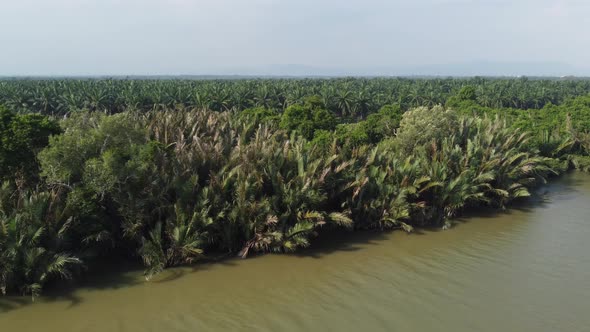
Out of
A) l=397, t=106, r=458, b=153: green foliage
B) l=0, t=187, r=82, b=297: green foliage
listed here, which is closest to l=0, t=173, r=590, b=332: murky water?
l=0, t=187, r=82, b=297: green foliage

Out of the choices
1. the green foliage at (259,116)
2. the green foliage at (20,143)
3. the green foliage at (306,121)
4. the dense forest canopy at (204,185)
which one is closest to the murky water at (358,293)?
the dense forest canopy at (204,185)

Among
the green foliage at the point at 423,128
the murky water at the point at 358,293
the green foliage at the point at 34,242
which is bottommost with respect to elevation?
the murky water at the point at 358,293

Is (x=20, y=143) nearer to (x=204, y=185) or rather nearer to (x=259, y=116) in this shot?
(x=204, y=185)

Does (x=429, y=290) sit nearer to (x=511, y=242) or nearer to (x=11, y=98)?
(x=511, y=242)

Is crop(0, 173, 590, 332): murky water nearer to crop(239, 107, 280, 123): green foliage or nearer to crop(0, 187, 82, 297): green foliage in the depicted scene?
crop(0, 187, 82, 297): green foliage

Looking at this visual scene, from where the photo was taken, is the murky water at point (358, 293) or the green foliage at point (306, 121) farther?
the green foliage at point (306, 121)

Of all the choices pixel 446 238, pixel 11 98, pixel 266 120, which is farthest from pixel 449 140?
pixel 11 98

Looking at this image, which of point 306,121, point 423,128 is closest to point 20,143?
point 306,121

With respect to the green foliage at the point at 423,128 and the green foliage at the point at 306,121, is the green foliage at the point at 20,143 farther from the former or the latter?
the green foliage at the point at 423,128
